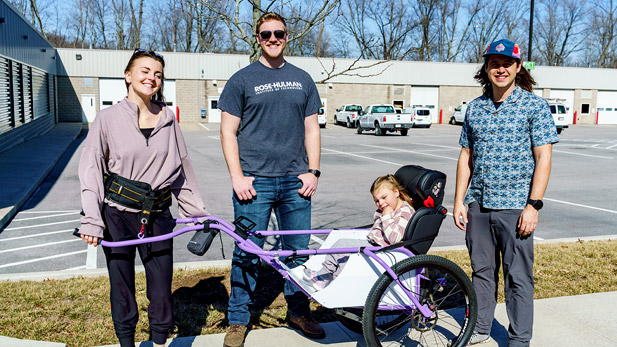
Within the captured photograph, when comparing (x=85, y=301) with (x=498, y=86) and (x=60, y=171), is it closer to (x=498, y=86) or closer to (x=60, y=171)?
(x=498, y=86)

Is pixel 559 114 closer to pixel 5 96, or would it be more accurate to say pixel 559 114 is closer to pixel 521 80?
pixel 5 96

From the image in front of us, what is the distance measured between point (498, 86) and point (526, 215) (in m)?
0.84

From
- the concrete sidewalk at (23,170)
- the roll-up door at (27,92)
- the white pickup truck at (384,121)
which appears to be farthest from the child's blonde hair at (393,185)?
the white pickup truck at (384,121)

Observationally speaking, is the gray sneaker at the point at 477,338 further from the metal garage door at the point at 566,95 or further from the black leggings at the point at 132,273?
the metal garage door at the point at 566,95

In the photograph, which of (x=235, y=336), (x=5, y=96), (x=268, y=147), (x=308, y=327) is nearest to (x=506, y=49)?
(x=268, y=147)

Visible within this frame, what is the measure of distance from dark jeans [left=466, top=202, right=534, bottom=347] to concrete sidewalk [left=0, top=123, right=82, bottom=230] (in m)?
6.75

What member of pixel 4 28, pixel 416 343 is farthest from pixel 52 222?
pixel 4 28

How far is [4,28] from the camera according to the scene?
16922 millimetres

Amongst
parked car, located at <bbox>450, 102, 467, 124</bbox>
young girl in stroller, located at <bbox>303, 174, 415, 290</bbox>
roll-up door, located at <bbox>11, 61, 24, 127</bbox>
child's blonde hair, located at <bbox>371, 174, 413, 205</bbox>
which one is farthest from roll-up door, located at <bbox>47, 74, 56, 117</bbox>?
child's blonde hair, located at <bbox>371, 174, 413, 205</bbox>

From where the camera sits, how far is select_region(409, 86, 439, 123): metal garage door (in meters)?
46.7

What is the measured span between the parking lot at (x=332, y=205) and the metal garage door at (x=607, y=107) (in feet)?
117

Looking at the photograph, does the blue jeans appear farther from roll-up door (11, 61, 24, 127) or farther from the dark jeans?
roll-up door (11, 61, 24, 127)

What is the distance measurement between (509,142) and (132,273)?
2480 mm

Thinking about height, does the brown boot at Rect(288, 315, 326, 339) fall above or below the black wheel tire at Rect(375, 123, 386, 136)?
below
